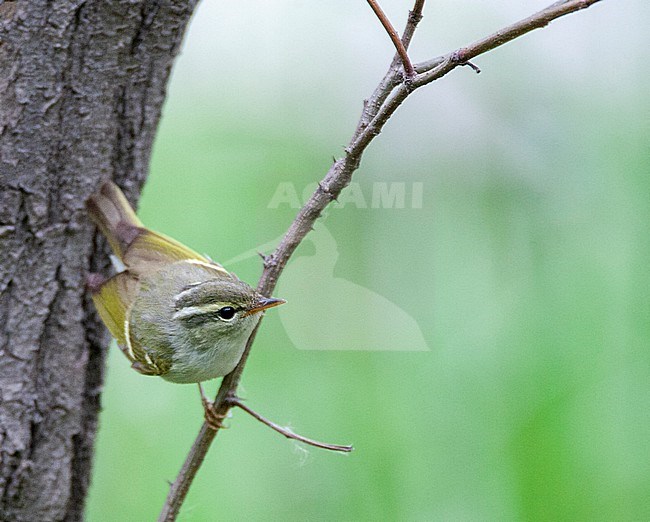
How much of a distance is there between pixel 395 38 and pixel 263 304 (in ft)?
2.71

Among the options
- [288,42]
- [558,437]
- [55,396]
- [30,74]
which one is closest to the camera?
[30,74]

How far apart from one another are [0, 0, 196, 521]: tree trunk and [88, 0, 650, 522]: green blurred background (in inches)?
24.6

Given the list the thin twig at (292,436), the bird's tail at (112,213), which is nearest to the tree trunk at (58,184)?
the bird's tail at (112,213)

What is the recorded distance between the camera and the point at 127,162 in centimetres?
214

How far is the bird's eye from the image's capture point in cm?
197

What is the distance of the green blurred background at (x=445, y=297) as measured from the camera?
2.41 meters

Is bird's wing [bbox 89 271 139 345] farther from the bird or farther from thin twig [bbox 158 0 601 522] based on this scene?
thin twig [bbox 158 0 601 522]

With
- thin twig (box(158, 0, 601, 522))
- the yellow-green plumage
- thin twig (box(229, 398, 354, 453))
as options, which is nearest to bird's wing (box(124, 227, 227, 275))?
the yellow-green plumage

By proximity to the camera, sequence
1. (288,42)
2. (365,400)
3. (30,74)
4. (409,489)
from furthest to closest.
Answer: (288,42) < (365,400) < (409,489) < (30,74)

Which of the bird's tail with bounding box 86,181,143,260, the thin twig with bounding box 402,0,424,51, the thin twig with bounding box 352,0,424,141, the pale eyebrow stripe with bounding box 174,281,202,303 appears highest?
the thin twig with bounding box 402,0,424,51

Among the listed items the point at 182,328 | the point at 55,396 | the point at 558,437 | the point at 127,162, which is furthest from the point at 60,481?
the point at 558,437

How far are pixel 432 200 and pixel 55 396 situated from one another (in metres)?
1.48

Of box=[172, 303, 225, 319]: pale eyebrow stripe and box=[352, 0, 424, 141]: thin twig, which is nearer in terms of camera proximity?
box=[352, 0, 424, 141]: thin twig

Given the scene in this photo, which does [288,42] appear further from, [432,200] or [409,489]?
[409,489]
